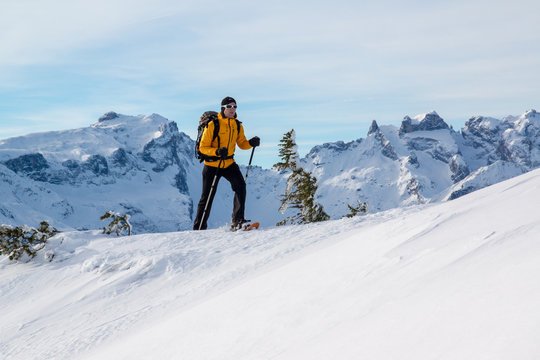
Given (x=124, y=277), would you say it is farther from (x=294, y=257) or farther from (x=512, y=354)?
(x=512, y=354)

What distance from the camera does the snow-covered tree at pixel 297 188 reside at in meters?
17.8

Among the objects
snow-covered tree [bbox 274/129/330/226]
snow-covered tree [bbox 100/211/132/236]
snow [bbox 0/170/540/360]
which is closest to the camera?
snow [bbox 0/170/540/360]

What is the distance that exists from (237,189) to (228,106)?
1.72m

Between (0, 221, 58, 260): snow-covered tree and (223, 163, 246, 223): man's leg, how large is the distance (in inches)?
138

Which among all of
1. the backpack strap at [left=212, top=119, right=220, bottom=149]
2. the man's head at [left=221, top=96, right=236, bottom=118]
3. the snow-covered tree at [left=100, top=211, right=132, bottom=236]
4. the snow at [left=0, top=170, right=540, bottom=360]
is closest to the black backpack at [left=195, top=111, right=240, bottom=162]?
the backpack strap at [left=212, top=119, right=220, bottom=149]

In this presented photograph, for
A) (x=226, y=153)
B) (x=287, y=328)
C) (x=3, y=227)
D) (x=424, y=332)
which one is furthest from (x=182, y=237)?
(x=424, y=332)

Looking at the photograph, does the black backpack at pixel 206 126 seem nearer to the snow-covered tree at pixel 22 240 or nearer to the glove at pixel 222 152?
the glove at pixel 222 152

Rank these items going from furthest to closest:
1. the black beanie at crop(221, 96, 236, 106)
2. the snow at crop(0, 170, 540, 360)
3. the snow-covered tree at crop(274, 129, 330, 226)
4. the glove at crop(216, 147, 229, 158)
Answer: the snow-covered tree at crop(274, 129, 330, 226) < the black beanie at crop(221, 96, 236, 106) < the glove at crop(216, 147, 229, 158) < the snow at crop(0, 170, 540, 360)

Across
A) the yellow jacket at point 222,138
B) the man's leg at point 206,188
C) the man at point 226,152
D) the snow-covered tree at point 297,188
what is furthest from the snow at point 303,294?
the snow-covered tree at point 297,188

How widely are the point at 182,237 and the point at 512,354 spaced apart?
7.47 m

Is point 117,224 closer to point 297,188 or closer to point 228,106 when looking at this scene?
point 228,106

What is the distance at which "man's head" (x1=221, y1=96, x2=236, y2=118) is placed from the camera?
31.9 feet

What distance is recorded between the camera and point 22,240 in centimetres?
925

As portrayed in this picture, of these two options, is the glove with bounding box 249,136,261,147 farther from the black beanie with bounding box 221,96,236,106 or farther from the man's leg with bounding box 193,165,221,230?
the black beanie with bounding box 221,96,236,106
